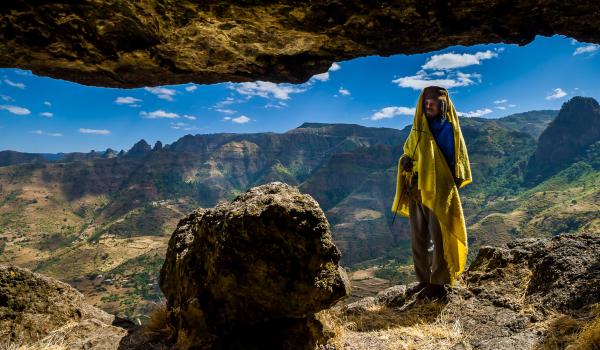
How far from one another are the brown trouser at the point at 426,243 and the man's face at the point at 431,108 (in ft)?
3.93

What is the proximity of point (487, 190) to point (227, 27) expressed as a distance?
214181 millimetres

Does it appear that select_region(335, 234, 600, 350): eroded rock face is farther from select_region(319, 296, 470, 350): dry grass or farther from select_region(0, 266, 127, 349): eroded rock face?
select_region(0, 266, 127, 349): eroded rock face

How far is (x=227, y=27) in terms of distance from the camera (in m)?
5.82

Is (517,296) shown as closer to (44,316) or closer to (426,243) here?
(426,243)

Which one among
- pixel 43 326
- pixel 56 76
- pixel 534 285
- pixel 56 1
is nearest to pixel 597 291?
pixel 534 285

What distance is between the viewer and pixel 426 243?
18.4 feet

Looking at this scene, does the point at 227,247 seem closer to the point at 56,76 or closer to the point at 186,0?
the point at 186,0

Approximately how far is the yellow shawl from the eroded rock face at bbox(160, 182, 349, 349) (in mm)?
2015

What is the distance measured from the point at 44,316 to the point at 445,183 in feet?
18.6

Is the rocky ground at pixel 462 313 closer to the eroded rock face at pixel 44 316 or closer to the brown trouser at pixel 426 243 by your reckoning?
the eroded rock face at pixel 44 316

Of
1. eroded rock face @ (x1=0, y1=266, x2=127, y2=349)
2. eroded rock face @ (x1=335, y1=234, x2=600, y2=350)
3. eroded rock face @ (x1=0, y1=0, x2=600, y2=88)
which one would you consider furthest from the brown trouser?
eroded rock face @ (x1=0, y1=266, x2=127, y2=349)

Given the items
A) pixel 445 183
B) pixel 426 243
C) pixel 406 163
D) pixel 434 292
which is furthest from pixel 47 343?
pixel 445 183

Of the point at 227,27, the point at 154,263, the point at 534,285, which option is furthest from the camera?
the point at 154,263

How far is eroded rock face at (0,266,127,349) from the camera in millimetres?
4363
